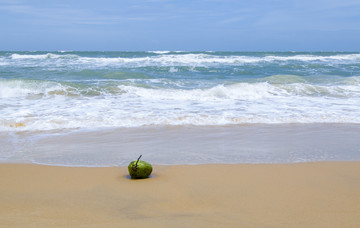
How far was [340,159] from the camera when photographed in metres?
4.00

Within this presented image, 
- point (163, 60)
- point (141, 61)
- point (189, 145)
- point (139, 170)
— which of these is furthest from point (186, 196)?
point (163, 60)

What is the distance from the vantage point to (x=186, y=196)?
2824 millimetres

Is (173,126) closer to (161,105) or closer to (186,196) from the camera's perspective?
(161,105)

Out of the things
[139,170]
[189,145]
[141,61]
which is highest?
[141,61]

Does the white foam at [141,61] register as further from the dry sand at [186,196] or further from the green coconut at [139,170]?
the green coconut at [139,170]

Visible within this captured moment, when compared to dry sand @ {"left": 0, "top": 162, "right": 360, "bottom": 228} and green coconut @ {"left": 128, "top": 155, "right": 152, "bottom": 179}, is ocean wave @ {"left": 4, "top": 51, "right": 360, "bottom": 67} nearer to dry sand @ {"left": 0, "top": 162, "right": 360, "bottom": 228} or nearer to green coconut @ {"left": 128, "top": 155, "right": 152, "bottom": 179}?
dry sand @ {"left": 0, "top": 162, "right": 360, "bottom": 228}

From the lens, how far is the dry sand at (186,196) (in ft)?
7.61

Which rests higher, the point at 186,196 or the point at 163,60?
the point at 163,60

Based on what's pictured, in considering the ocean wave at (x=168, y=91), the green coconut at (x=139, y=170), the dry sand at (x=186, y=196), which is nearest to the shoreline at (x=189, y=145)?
the dry sand at (x=186, y=196)

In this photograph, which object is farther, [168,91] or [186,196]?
[168,91]

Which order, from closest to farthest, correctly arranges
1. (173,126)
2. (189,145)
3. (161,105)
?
(189,145), (173,126), (161,105)

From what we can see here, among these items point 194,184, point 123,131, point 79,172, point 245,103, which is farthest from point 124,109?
point 194,184

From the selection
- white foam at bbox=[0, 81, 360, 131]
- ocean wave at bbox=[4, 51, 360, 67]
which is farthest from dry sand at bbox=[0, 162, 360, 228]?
ocean wave at bbox=[4, 51, 360, 67]

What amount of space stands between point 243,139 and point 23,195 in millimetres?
3029
